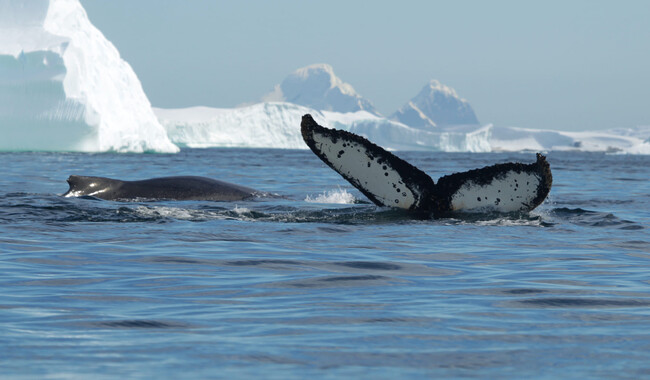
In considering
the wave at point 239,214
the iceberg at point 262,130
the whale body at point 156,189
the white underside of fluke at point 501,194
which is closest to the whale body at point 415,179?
the white underside of fluke at point 501,194

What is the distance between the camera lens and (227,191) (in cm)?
1227

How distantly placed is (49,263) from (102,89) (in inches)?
1737

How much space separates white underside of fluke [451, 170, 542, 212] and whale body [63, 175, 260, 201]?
13.5ft

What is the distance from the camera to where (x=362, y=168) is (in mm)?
8391

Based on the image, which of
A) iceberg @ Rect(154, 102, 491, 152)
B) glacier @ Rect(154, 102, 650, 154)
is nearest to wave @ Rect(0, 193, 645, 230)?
iceberg @ Rect(154, 102, 491, 152)

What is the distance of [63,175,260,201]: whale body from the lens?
38.0ft

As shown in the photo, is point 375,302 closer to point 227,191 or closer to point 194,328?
point 194,328

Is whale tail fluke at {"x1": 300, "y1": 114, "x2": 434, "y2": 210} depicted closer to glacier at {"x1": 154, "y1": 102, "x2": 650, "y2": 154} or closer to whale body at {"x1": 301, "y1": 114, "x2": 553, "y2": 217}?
whale body at {"x1": 301, "y1": 114, "x2": 553, "y2": 217}

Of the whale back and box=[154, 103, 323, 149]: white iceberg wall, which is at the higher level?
box=[154, 103, 323, 149]: white iceberg wall

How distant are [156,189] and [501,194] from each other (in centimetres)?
508

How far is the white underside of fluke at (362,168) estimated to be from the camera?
829 cm

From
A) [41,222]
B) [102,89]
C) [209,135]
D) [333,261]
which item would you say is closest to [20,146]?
[102,89]

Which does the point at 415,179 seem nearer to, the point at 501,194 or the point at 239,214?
the point at 501,194

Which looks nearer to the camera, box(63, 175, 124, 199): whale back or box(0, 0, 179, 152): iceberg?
box(63, 175, 124, 199): whale back
